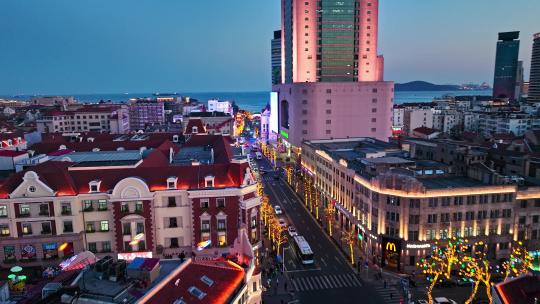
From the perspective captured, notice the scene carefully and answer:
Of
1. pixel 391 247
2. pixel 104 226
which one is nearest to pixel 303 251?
pixel 391 247

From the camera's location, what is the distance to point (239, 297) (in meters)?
38.9

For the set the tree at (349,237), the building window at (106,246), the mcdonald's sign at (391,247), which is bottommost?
the tree at (349,237)

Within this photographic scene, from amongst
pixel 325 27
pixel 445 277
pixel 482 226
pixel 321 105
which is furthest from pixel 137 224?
pixel 325 27

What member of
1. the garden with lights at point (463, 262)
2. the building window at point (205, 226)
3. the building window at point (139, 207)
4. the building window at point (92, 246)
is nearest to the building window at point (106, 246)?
the building window at point (92, 246)

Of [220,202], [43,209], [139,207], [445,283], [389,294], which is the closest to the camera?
[389,294]

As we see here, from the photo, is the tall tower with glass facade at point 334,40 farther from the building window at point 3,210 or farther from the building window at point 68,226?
the building window at point 3,210

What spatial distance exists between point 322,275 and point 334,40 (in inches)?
5265

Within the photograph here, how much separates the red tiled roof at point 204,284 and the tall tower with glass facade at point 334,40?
152129 mm

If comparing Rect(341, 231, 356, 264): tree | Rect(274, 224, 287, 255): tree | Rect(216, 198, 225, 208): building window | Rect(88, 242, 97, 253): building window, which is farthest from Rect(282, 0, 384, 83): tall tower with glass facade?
Rect(88, 242, 97, 253): building window

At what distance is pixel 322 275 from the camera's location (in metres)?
69.9

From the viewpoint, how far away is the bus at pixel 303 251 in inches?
2916

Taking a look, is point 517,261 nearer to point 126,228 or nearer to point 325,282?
point 325,282

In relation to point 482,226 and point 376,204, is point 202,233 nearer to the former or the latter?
point 376,204

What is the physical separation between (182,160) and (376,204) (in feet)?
137
